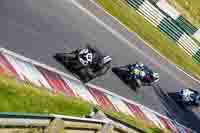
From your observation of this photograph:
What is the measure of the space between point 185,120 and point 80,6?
32.0 ft

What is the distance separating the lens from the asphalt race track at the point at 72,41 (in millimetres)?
26875

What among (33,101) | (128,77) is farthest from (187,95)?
(33,101)

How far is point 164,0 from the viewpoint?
45.2 meters

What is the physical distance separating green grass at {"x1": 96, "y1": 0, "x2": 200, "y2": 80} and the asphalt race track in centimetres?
111

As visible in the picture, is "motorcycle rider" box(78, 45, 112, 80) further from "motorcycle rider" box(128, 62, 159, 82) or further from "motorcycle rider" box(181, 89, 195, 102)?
"motorcycle rider" box(181, 89, 195, 102)

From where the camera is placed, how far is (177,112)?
117 feet

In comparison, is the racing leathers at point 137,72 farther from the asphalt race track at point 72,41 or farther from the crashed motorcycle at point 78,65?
the crashed motorcycle at point 78,65

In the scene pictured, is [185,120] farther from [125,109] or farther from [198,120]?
[125,109]

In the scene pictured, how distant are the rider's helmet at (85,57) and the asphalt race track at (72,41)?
1.19 metres

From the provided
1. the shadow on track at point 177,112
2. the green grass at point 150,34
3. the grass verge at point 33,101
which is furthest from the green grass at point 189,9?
the grass verge at point 33,101

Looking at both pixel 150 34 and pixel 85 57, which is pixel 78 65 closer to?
pixel 85 57

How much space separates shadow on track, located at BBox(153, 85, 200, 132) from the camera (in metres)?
34.8

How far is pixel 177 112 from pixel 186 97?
1252 mm

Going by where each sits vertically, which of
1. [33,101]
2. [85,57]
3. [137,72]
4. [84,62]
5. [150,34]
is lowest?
[33,101]
